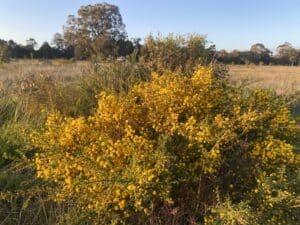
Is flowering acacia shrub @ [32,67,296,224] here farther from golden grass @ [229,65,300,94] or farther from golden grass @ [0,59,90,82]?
golden grass @ [0,59,90,82]

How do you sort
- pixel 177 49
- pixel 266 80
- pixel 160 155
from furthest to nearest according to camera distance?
pixel 266 80
pixel 177 49
pixel 160 155

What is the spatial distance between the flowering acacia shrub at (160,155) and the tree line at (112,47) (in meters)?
3.73

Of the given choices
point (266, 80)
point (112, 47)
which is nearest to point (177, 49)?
point (112, 47)

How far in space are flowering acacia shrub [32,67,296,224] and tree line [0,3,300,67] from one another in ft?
12.2

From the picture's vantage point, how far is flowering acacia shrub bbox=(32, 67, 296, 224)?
295 cm

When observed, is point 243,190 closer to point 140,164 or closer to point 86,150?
point 140,164

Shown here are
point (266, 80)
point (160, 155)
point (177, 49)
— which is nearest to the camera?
point (160, 155)

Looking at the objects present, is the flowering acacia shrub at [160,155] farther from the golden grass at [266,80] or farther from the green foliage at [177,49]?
the green foliage at [177,49]

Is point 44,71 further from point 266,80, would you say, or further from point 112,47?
point 266,80

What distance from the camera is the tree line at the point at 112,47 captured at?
864 centimetres

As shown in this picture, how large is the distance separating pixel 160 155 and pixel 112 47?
753cm

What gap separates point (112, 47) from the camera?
1012cm

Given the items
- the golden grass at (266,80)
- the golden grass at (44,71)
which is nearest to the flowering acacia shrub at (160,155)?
the golden grass at (266,80)

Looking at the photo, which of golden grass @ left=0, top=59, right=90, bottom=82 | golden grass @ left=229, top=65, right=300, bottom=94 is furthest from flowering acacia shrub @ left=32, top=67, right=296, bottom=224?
golden grass @ left=0, top=59, right=90, bottom=82
